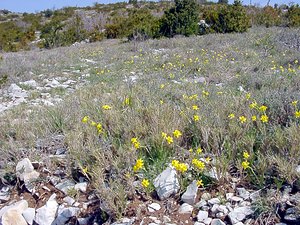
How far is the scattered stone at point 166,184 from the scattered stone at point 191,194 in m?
0.08

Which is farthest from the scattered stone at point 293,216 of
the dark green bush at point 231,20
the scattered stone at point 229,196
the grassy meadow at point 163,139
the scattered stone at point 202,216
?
the dark green bush at point 231,20

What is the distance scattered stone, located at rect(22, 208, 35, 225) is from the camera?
8.06 ft

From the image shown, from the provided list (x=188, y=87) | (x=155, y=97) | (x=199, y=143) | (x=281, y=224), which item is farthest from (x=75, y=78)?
(x=281, y=224)

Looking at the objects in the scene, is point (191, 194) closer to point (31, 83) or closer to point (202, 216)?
point (202, 216)

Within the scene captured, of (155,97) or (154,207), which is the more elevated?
(155,97)

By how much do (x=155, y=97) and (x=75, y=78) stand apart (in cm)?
414

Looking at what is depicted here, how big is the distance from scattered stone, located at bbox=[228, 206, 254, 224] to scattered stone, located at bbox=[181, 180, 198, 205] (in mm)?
263

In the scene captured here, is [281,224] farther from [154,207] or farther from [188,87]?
[188,87]

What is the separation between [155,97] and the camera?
4.07 meters

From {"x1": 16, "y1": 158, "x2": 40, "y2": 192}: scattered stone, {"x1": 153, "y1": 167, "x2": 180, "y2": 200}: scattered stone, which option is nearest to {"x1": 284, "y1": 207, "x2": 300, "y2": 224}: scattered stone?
{"x1": 153, "y1": 167, "x2": 180, "y2": 200}: scattered stone

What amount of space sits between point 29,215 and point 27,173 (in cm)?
41

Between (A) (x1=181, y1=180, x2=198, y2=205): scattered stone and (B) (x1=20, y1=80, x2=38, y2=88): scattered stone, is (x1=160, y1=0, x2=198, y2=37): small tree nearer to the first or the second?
(B) (x1=20, y1=80, x2=38, y2=88): scattered stone

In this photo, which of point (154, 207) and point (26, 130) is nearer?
point (154, 207)

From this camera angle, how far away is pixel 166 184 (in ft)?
7.57
